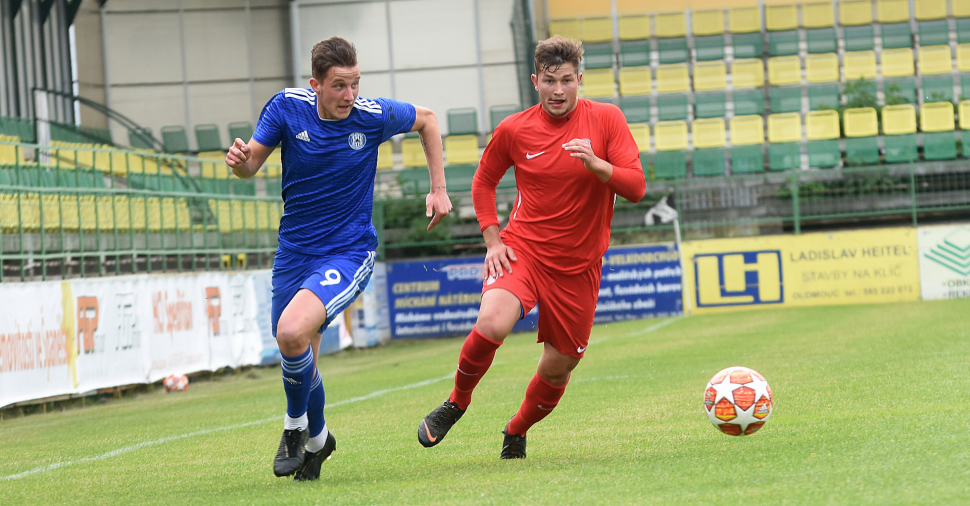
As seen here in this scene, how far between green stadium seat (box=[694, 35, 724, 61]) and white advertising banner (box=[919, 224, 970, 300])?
8.76 metres

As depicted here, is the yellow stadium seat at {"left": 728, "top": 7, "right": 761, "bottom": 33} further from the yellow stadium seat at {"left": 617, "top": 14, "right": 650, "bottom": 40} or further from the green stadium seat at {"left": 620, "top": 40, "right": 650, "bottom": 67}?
the green stadium seat at {"left": 620, "top": 40, "right": 650, "bottom": 67}

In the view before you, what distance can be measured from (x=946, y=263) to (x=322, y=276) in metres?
17.3

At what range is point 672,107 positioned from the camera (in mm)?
25641

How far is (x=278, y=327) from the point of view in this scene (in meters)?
4.80

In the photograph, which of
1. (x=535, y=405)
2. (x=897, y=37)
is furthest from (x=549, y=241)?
(x=897, y=37)

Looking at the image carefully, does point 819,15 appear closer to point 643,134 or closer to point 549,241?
point 643,134

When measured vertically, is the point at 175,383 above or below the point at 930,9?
below

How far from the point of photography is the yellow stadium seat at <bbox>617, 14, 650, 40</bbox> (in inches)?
1077

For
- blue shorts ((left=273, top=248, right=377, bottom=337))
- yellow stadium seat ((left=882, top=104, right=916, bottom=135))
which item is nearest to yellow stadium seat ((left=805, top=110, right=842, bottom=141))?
yellow stadium seat ((left=882, top=104, right=916, bottom=135))

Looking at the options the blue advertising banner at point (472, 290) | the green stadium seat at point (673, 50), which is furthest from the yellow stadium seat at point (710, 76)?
the blue advertising banner at point (472, 290)

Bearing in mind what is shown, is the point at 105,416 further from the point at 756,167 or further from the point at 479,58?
the point at 479,58

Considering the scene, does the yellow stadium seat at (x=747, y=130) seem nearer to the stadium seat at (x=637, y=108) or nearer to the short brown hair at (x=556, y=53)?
the stadium seat at (x=637, y=108)

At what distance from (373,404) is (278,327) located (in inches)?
190

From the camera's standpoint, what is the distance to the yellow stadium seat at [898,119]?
927 inches
